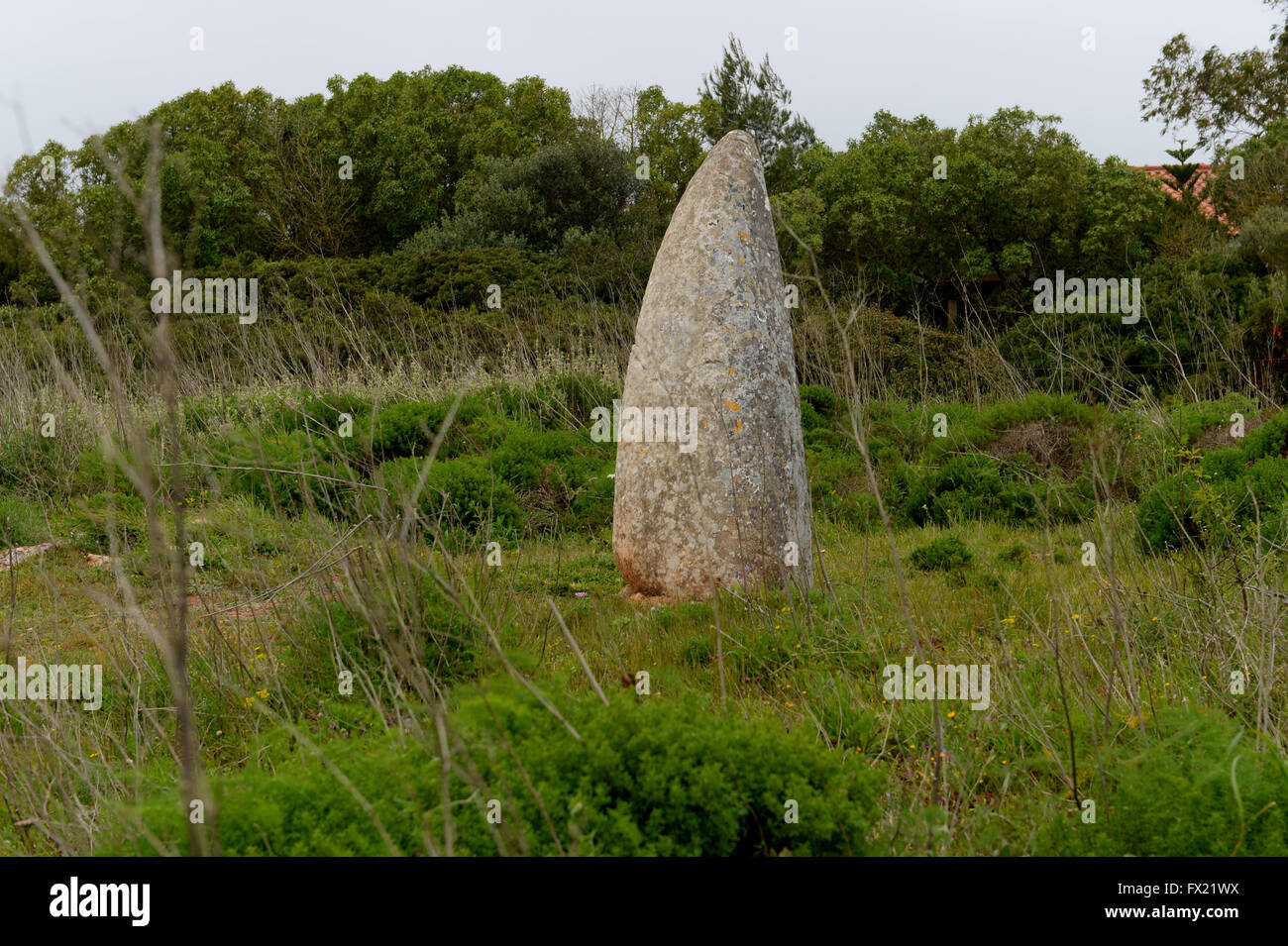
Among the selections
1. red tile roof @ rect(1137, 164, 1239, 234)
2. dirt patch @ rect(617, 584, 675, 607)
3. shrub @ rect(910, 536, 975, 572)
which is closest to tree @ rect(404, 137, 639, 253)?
red tile roof @ rect(1137, 164, 1239, 234)

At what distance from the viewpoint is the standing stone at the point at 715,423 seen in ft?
15.7

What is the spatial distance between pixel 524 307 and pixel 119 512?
8855mm

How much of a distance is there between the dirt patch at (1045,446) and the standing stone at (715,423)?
3404mm

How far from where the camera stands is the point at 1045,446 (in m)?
7.78

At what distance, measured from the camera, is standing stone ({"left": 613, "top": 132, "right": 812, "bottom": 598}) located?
479 cm

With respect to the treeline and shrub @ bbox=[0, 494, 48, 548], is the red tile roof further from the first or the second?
shrub @ bbox=[0, 494, 48, 548]

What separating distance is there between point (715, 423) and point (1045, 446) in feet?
13.5

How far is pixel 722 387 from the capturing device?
4.80 m

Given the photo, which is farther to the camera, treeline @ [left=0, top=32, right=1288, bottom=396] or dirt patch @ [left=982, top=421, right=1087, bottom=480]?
treeline @ [left=0, top=32, right=1288, bottom=396]

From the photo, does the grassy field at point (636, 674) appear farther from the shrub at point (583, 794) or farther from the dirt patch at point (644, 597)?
the dirt patch at point (644, 597)

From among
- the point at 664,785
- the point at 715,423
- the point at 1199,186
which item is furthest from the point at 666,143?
the point at 664,785

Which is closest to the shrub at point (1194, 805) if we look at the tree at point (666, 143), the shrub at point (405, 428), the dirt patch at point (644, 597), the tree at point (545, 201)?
the dirt patch at point (644, 597)

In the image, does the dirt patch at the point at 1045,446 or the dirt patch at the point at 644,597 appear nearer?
the dirt patch at the point at 644,597

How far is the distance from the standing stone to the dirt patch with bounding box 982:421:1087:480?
3404mm
